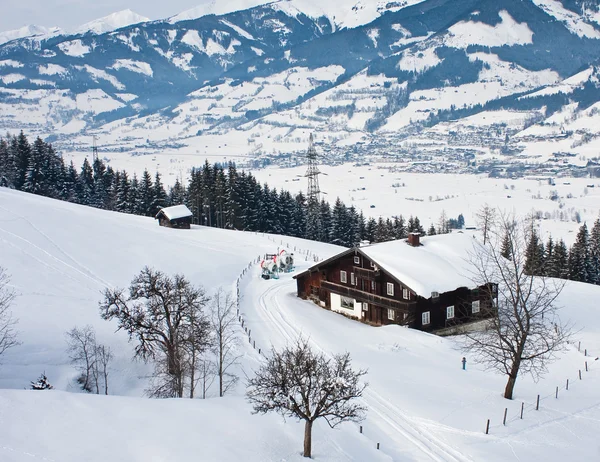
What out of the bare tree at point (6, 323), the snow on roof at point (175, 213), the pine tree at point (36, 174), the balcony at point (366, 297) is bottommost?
the balcony at point (366, 297)

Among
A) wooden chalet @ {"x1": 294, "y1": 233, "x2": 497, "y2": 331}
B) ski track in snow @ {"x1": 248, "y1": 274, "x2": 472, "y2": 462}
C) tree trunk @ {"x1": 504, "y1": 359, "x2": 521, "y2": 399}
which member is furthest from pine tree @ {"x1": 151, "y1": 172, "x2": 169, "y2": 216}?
tree trunk @ {"x1": 504, "y1": 359, "x2": 521, "y2": 399}

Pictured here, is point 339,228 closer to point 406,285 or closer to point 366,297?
point 366,297

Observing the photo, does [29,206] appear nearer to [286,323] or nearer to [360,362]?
[286,323]

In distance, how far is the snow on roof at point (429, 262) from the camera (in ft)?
164

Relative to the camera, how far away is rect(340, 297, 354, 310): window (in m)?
56.0

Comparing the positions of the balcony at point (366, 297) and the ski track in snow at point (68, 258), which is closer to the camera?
the balcony at point (366, 297)

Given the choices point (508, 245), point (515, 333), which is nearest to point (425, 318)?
point (508, 245)


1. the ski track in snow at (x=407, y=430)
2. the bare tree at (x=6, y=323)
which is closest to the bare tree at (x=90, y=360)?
the bare tree at (x=6, y=323)

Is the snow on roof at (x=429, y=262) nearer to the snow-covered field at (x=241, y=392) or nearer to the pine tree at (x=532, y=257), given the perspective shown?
the snow-covered field at (x=241, y=392)

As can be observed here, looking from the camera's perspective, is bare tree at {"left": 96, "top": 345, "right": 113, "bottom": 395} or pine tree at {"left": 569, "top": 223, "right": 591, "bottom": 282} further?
pine tree at {"left": 569, "top": 223, "right": 591, "bottom": 282}

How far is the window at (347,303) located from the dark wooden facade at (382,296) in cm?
46

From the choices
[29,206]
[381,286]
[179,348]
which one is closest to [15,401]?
[179,348]

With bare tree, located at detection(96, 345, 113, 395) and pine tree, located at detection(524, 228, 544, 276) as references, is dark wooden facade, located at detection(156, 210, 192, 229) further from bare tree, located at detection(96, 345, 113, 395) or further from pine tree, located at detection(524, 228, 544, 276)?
bare tree, located at detection(96, 345, 113, 395)

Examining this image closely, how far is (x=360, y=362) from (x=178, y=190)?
79154 mm
